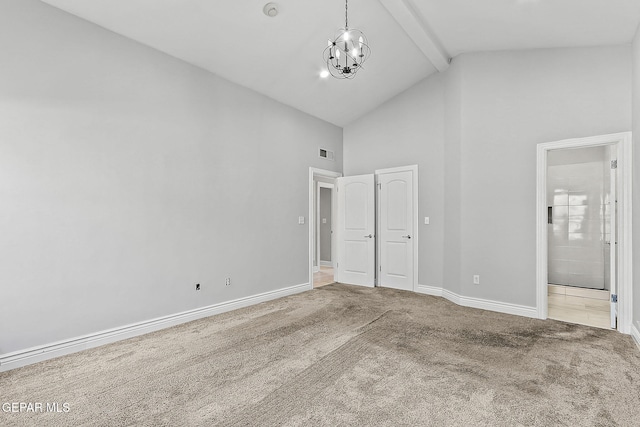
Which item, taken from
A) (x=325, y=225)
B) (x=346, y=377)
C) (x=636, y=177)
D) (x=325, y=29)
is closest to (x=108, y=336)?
(x=346, y=377)

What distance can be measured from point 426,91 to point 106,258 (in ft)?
16.7

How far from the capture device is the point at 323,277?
6734 mm

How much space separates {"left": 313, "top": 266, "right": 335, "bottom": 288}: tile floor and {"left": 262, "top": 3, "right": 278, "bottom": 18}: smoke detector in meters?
4.27

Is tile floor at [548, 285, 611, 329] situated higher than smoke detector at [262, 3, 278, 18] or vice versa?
smoke detector at [262, 3, 278, 18]

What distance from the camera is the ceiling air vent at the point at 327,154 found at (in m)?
5.78

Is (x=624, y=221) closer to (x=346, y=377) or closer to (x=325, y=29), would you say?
(x=346, y=377)

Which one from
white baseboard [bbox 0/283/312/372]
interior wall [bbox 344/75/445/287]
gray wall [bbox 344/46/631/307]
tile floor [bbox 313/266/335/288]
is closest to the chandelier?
interior wall [bbox 344/75/445/287]

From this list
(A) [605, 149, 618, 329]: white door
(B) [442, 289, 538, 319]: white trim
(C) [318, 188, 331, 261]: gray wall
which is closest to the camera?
(A) [605, 149, 618, 329]: white door

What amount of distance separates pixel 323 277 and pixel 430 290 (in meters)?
2.38

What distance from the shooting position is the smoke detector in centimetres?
317

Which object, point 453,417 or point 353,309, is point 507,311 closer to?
point 353,309

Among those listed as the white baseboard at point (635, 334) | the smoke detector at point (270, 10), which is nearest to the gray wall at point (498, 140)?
the white baseboard at point (635, 334)

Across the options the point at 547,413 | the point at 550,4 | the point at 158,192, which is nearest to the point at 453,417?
the point at 547,413

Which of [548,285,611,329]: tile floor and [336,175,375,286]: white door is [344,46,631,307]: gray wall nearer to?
[548,285,611,329]: tile floor
